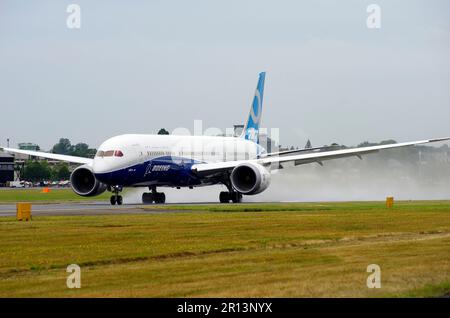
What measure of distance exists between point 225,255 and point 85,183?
41075 millimetres

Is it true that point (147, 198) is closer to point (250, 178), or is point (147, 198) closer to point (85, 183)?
point (85, 183)

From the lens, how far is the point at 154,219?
4409cm

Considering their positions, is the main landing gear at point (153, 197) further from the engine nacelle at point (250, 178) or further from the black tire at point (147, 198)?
the engine nacelle at point (250, 178)

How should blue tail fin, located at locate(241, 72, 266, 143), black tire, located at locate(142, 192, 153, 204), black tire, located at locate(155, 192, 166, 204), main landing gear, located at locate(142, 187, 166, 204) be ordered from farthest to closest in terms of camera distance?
1. blue tail fin, located at locate(241, 72, 266, 143)
2. black tire, located at locate(155, 192, 166, 204)
3. main landing gear, located at locate(142, 187, 166, 204)
4. black tire, located at locate(142, 192, 153, 204)

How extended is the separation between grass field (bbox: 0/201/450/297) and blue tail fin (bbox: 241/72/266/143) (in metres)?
34.3

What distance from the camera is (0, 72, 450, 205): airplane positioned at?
6391 cm

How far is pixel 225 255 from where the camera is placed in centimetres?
2792

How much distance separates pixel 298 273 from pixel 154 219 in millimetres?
21947

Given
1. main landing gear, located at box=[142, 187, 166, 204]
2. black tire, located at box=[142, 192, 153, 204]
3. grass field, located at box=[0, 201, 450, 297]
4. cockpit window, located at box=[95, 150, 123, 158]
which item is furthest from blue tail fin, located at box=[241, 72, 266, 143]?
grass field, located at box=[0, 201, 450, 297]

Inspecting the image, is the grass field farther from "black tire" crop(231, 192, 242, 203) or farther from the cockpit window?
"black tire" crop(231, 192, 242, 203)

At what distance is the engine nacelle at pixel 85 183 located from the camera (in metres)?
66.2
